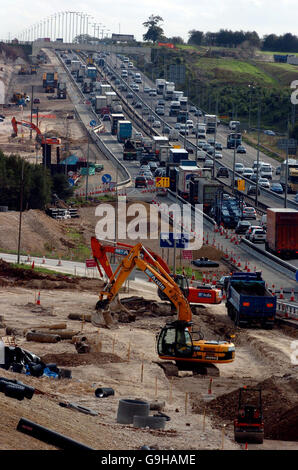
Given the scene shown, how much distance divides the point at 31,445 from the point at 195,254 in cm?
4947

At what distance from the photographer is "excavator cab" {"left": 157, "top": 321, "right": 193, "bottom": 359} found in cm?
3556

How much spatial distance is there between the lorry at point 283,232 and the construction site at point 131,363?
11.7 ft

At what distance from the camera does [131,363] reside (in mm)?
36969

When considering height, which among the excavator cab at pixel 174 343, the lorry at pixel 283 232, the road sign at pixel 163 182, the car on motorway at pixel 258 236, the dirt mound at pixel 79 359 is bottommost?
the road sign at pixel 163 182

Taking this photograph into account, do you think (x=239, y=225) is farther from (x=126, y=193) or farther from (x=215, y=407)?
(x=215, y=407)

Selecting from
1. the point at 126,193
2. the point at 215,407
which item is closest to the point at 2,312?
the point at 215,407

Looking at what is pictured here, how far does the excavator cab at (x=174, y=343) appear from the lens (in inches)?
1400

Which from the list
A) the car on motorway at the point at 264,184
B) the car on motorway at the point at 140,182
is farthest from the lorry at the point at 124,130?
the car on motorway at the point at 264,184

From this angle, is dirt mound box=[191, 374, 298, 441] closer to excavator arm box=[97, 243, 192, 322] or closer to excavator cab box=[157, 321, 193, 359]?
excavator cab box=[157, 321, 193, 359]

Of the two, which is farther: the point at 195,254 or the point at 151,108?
the point at 151,108

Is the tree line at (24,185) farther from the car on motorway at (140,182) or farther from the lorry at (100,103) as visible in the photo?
the lorry at (100,103)

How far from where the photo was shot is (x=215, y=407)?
99.9 feet
